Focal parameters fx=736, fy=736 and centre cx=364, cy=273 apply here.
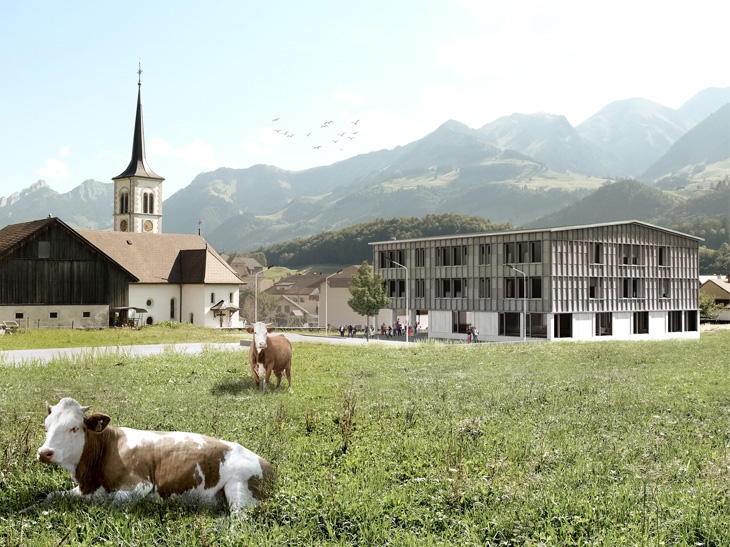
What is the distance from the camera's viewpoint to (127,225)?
10450cm

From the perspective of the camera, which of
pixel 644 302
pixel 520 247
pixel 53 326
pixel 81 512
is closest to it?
pixel 81 512

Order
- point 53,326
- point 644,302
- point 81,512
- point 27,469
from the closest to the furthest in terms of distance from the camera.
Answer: point 81,512 → point 27,469 → point 53,326 → point 644,302

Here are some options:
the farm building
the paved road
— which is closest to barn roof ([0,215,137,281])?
the paved road

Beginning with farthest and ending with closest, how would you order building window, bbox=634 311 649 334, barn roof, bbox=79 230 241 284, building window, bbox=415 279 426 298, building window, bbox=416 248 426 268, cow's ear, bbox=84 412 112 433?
building window, bbox=416 248 426 268 < building window, bbox=415 279 426 298 < barn roof, bbox=79 230 241 284 < building window, bbox=634 311 649 334 < cow's ear, bbox=84 412 112 433

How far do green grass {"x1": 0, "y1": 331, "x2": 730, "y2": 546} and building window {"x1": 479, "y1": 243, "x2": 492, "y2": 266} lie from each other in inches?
1839

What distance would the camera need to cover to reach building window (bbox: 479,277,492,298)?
226ft

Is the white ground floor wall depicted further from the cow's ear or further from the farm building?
the cow's ear

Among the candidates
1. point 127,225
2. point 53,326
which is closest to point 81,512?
point 53,326

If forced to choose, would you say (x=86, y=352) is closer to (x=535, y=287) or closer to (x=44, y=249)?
(x=44, y=249)

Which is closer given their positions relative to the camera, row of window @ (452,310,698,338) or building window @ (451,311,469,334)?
row of window @ (452,310,698,338)

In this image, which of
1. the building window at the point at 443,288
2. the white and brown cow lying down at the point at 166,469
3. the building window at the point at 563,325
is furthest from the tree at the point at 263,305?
the white and brown cow lying down at the point at 166,469

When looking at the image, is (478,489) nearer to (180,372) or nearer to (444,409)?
(444,409)

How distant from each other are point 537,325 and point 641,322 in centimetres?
1311

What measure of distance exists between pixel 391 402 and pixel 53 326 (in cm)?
5133
